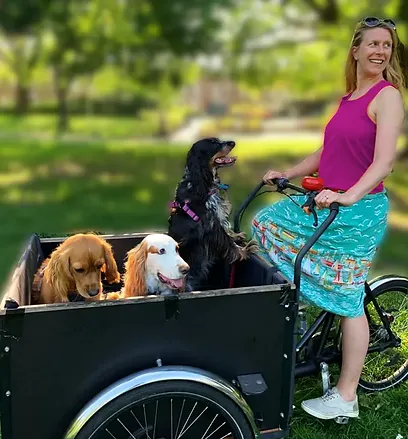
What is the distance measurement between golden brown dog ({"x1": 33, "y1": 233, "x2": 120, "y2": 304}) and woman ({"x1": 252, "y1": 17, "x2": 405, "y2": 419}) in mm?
841

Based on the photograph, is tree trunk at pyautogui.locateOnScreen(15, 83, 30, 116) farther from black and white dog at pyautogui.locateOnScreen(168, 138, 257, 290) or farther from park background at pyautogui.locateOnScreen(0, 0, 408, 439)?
black and white dog at pyautogui.locateOnScreen(168, 138, 257, 290)

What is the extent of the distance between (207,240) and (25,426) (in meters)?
1.09

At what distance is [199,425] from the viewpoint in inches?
81.7

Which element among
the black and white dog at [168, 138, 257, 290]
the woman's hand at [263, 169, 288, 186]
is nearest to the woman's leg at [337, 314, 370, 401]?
the black and white dog at [168, 138, 257, 290]

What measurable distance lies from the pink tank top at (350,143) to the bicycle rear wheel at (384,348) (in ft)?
Answer: 2.26

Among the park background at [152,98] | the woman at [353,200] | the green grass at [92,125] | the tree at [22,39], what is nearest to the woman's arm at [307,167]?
the woman at [353,200]

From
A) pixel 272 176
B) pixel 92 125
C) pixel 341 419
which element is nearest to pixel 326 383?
pixel 341 419

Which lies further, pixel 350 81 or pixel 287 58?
pixel 287 58

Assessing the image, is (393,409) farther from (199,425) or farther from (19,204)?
(19,204)

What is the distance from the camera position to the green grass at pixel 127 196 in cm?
274

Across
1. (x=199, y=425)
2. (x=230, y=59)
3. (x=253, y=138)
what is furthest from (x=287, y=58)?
(x=199, y=425)

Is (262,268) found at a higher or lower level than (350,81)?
lower

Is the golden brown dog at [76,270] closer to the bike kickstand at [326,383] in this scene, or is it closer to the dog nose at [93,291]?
the dog nose at [93,291]

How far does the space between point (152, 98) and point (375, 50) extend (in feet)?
34.8
